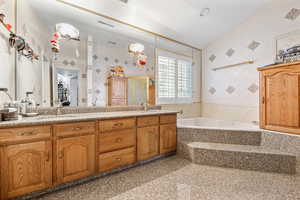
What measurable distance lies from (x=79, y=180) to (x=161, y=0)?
2.77 m

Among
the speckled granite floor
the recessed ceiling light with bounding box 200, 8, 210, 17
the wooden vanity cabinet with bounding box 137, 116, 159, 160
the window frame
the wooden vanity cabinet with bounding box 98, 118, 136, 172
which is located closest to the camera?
the speckled granite floor

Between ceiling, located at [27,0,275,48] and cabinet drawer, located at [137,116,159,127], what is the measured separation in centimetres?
150

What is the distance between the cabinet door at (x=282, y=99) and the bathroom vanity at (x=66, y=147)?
68.4 inches

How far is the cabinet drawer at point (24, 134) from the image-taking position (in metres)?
1.28

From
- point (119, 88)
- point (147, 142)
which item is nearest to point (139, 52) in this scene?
point (119, 88)

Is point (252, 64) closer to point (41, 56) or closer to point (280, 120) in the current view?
point (280, 120)

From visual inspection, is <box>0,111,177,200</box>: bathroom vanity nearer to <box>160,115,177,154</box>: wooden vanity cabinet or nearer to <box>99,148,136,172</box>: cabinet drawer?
<box>99,148,136,172</box>: cabinet drawer

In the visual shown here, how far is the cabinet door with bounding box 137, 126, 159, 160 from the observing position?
2.18m

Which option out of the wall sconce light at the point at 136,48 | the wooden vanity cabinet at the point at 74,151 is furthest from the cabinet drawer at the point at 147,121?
the wall sconce light at the point at 136,48

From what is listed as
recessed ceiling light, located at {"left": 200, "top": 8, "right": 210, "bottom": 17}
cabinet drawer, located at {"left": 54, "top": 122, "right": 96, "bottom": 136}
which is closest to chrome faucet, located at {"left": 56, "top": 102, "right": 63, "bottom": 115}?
cabinet drawer, located at {"left": 54, "top": 122, "right": 96, "bottom": 136}

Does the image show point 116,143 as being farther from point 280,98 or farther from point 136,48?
point 280,98

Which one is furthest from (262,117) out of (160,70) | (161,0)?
(161,0)

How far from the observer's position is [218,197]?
4.78 feet

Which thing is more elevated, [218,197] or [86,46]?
[86,46]
